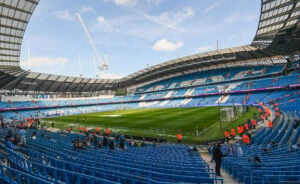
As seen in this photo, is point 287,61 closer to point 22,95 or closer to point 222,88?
point 222,88

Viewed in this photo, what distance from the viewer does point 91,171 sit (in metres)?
6.61

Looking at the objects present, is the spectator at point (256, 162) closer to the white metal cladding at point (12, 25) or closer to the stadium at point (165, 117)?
the stadium at point (165, 117)

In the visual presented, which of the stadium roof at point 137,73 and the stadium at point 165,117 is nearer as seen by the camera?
the stadium at point 165,117

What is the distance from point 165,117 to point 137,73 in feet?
131

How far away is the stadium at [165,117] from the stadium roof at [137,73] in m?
0.22

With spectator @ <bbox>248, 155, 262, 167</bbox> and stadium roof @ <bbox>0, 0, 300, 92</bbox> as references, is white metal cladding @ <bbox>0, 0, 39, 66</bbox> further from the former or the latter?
spectator @ <bbox>248, 155, 262, 167</bbox>

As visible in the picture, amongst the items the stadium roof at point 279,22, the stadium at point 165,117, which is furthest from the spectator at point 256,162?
the stadium roof at point 279,22

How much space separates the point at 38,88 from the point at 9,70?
23042 millimetres

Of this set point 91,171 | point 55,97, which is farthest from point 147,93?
point 91,171

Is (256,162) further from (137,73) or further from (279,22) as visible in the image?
(137,73)

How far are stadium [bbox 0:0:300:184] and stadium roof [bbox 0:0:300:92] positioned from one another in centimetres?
22

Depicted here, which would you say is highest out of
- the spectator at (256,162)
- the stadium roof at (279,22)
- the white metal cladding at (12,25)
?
the white metal cladding at (12,25)

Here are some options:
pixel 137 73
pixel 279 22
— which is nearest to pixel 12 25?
pixel 279 22

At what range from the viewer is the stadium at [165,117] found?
25.0ft
